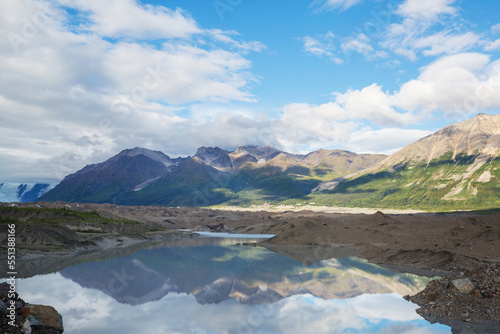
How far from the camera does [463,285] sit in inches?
748

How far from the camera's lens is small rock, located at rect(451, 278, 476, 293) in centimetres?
1873

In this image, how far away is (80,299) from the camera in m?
21.7

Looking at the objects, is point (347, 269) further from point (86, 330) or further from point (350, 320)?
point (86, 330)

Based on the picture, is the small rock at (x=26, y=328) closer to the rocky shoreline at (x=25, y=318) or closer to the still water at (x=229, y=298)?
the rocky shoreline at (x=25, y=318)

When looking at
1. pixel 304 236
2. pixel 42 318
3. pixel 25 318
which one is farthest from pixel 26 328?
pixel 304 236

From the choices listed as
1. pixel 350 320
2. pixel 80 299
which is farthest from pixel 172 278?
pixel 350 320

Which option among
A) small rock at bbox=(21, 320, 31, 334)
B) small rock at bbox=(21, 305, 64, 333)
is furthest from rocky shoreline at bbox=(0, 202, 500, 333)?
small rock at bbox=(21, 320, 31, 334)

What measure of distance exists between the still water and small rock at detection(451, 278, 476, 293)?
2.88m

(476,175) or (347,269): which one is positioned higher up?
(476,175)

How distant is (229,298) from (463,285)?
14699 millimetres

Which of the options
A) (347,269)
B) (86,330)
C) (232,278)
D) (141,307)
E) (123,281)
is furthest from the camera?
(347,269)

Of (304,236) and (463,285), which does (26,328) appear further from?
(304,236)

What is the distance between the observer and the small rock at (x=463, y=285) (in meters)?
18.7

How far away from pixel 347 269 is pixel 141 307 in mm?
24281
